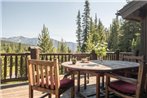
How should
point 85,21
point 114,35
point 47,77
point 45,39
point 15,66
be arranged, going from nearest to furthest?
point 47,77, point 15,66, point 85,21, point 45,39, point 114,35

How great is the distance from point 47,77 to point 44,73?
18cm

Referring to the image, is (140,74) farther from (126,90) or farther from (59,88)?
(59,88)

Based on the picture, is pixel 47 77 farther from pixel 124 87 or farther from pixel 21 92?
pixel 21 92

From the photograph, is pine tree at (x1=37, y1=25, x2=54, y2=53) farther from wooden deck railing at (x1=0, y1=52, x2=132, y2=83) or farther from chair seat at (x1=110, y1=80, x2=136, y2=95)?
chair seat at (x1=110, y1=80, x2=136, y2=95)

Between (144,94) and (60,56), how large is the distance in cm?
457

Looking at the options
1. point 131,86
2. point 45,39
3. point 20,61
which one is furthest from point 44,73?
point 45,39

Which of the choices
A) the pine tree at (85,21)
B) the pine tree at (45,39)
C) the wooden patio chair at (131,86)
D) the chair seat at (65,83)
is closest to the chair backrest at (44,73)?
the chair seat at (65,83)

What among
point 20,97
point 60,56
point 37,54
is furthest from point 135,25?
point 20,97

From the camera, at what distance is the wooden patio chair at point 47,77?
2.99 meters

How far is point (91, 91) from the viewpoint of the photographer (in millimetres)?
4824

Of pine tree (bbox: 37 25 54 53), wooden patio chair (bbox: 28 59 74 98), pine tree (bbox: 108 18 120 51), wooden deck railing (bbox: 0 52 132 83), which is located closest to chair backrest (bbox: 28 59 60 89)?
wooden patio chair (bbox: 28 59 74 98)

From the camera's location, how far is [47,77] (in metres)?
3.02

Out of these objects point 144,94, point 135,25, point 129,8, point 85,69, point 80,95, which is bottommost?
point 80,95

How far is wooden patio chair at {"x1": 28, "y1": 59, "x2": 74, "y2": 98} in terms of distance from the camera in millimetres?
2988
